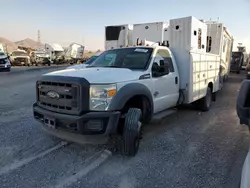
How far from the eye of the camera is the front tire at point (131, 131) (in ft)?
11.7

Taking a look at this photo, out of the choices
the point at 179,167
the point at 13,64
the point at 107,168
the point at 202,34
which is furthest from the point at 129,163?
the point at 13,64

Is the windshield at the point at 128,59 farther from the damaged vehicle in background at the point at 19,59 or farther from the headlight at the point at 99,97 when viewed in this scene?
the damaged vehicle in background at the point at 19,59

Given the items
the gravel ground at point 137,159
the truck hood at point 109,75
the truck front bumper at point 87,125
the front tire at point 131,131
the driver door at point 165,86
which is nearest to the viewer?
the gravel ground at point 137,159

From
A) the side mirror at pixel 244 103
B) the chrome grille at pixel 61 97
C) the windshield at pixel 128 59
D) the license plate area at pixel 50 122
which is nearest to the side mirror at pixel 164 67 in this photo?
the windshield at pixel 128 59

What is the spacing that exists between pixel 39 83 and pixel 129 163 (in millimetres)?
2113

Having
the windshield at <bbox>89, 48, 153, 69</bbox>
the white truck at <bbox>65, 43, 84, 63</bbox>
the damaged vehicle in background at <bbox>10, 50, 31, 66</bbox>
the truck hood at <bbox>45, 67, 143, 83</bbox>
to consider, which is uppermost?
the white truck at <bbox>65, 43, 84, 63</bbox>

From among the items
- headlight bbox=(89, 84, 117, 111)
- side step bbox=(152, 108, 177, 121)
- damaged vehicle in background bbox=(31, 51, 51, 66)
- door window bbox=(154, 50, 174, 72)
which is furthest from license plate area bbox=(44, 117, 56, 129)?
damaged vehicle in background bbox=(31, 51, 51, 66)

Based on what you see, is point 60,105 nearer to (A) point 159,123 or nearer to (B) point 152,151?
(B) point 152,151

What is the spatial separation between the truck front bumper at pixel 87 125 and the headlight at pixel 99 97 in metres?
0.12

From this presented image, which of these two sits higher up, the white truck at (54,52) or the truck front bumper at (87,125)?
the white truck at (54,52)

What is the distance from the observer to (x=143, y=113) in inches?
171

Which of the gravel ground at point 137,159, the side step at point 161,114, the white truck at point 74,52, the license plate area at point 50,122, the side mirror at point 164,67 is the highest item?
the white truck at point 74,52

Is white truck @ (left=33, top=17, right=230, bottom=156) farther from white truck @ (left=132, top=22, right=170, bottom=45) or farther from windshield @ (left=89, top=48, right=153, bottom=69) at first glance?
white truck @ (left=132, top=22, right=170, bottom=45)

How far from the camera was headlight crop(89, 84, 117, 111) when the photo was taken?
339 centimetres
